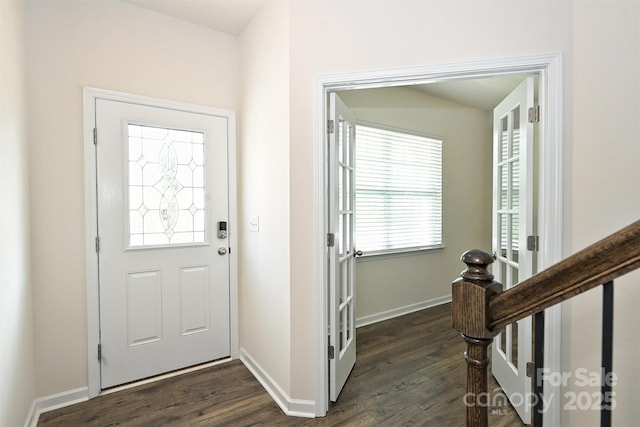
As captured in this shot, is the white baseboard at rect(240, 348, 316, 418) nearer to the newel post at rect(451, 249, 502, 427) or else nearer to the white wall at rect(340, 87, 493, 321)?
the white wall at rect(340, 87, 493, 321)

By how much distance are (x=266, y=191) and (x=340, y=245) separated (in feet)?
2.18

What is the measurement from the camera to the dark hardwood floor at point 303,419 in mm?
2057

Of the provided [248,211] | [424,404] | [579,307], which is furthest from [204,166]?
[579,307]

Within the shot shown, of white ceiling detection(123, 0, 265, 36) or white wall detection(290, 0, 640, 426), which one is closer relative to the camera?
white wall detection(290, 0, 640, 426)

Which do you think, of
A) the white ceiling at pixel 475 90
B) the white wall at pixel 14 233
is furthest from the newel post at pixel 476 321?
the white ceiling at pixel 475 90

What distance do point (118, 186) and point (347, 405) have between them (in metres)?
2.18

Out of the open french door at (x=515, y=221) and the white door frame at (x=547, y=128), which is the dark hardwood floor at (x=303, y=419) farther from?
the white door frame at (x=547, y=128)

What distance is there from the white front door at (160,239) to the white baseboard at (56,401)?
0.42ft

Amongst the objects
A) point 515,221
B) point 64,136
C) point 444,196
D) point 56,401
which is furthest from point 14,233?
point 444,196

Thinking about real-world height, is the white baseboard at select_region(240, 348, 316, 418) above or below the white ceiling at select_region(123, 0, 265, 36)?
below

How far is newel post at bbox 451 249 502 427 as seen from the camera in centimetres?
75

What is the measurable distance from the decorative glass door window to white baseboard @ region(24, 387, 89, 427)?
1.02 m

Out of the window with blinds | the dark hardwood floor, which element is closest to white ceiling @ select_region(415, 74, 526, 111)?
the window with blinds

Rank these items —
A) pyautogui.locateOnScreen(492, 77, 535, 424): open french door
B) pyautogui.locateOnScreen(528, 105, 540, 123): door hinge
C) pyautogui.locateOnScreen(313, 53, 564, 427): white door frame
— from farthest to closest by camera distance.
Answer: pyautogui.locateOnScreen(492, 77, 535, 424): open french door < pyautogui.locateOnScreen(528, 105, 540, 123): door hinge < pyautogui.locateOnScreen(313, 53, 564, 427): white door frame
